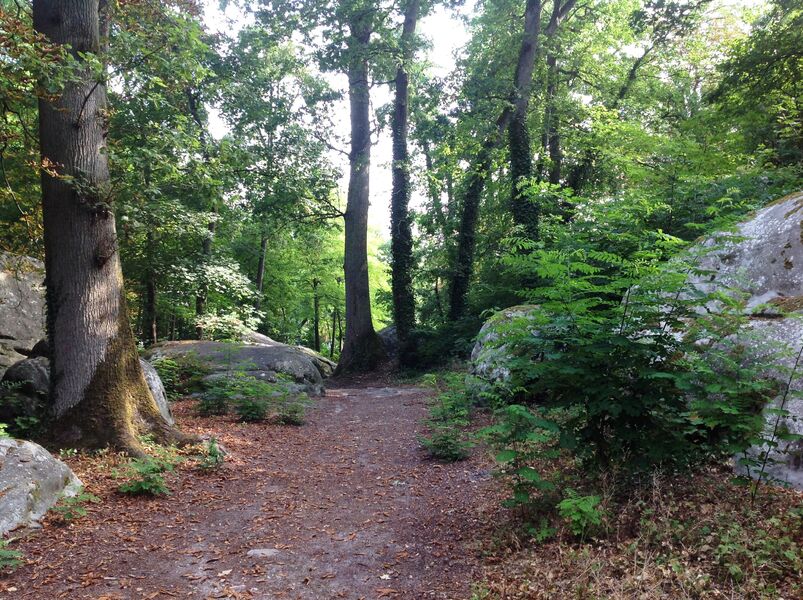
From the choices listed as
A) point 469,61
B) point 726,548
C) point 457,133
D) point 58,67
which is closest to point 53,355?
point 58,67

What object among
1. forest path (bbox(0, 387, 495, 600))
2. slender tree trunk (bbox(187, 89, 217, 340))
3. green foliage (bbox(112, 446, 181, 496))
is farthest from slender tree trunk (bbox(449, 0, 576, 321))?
green foliage (bbox(112, 446, 181, 496))

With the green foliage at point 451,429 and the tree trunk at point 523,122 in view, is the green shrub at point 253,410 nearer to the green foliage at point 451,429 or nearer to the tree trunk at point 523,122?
the green foliage at point 451,429

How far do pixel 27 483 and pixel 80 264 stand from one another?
261 cm

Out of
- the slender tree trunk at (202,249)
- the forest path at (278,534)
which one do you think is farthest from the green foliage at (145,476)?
the slender tree trunk at (202,249)

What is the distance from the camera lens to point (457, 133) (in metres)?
15.0

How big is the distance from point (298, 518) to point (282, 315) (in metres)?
27.1

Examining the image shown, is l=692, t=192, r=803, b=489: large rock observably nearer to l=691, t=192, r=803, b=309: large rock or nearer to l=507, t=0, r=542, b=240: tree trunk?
l=691, t=192, r=803, b=309: large rock

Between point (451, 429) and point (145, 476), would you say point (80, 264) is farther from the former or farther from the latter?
point (451, 429)

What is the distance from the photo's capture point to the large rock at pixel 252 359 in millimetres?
10938

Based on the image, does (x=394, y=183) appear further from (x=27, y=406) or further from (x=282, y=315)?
(x=282, y=315)

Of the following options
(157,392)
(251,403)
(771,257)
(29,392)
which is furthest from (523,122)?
(29,392)

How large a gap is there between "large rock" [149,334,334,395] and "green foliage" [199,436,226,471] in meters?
4.11

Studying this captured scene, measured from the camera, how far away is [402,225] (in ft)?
56.5

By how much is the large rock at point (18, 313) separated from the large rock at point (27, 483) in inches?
227
